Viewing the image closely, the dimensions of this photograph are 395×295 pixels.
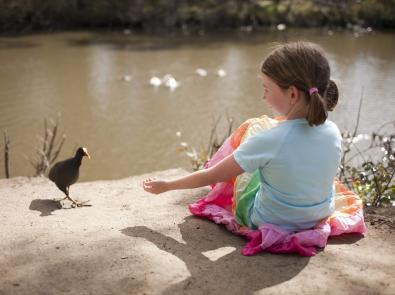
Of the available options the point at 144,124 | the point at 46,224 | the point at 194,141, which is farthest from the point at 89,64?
the point at 46,224

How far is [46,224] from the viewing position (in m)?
3.14

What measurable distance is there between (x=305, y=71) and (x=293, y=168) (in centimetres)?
46

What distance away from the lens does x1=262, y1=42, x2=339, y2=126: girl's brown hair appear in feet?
8.27

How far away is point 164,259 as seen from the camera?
8.36 ft

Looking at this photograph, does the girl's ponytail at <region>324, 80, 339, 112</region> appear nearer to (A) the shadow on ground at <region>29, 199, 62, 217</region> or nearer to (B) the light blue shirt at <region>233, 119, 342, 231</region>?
(B) the light blue shirt at <region>233, 119, 342, 231</region>

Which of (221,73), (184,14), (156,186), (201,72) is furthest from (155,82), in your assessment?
(156,186)

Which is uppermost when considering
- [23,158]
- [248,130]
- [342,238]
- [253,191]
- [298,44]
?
[298,44]

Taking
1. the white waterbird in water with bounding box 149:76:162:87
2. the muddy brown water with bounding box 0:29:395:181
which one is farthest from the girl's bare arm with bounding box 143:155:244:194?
the white waterbird in water with bounding box 149:76:162:87

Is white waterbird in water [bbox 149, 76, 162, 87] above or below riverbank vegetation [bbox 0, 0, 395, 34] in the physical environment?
below

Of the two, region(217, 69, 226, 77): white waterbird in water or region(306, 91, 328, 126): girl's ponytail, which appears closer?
region(306, 91, 328, 126): girl's ponytail

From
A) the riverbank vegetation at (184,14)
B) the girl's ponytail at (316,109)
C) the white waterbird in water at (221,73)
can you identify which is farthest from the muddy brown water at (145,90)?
the girl's ponytail at (316,109)

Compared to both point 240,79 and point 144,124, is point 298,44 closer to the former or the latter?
point 144,124

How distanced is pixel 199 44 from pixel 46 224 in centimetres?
1093

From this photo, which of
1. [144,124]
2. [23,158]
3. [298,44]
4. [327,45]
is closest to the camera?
[298,44]
